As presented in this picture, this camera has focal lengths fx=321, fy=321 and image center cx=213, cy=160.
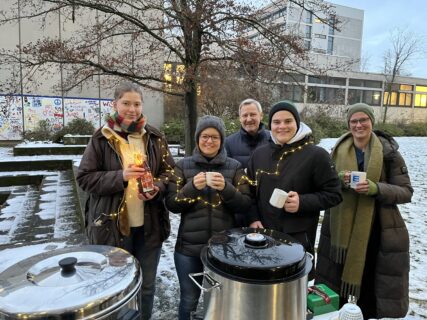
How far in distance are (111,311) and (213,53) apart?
5686 millimetres

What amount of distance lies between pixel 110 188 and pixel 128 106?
1.96 feet

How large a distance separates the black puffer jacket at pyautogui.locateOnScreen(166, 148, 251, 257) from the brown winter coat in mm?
154

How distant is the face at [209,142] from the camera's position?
2.34 meters

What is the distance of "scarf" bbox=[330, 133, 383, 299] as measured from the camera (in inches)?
97.5

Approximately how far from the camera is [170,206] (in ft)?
7.57

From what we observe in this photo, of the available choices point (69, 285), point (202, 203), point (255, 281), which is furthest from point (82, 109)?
point (255, 281)

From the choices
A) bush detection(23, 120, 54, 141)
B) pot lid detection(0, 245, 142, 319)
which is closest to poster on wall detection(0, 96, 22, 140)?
bush detection(23, 120, 54, 141)

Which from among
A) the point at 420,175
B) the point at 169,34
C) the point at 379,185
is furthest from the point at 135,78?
the point at 420,175

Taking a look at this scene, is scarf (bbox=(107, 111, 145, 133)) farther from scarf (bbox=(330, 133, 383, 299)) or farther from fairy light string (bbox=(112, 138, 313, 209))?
scarf (bbox=(330, 133, 383, 299))

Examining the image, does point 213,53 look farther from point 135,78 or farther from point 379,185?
point 379,185

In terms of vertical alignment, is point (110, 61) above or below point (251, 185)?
above

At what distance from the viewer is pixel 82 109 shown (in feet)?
61.0

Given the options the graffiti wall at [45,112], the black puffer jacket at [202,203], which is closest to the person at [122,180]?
the black puffer jacket at [202,203]

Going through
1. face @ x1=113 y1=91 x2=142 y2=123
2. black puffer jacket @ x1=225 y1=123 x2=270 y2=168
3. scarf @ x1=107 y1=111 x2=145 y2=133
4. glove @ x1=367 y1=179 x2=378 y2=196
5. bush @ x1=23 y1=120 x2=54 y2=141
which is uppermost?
face @ x1=113 y1=91 x2=142 y2=123
